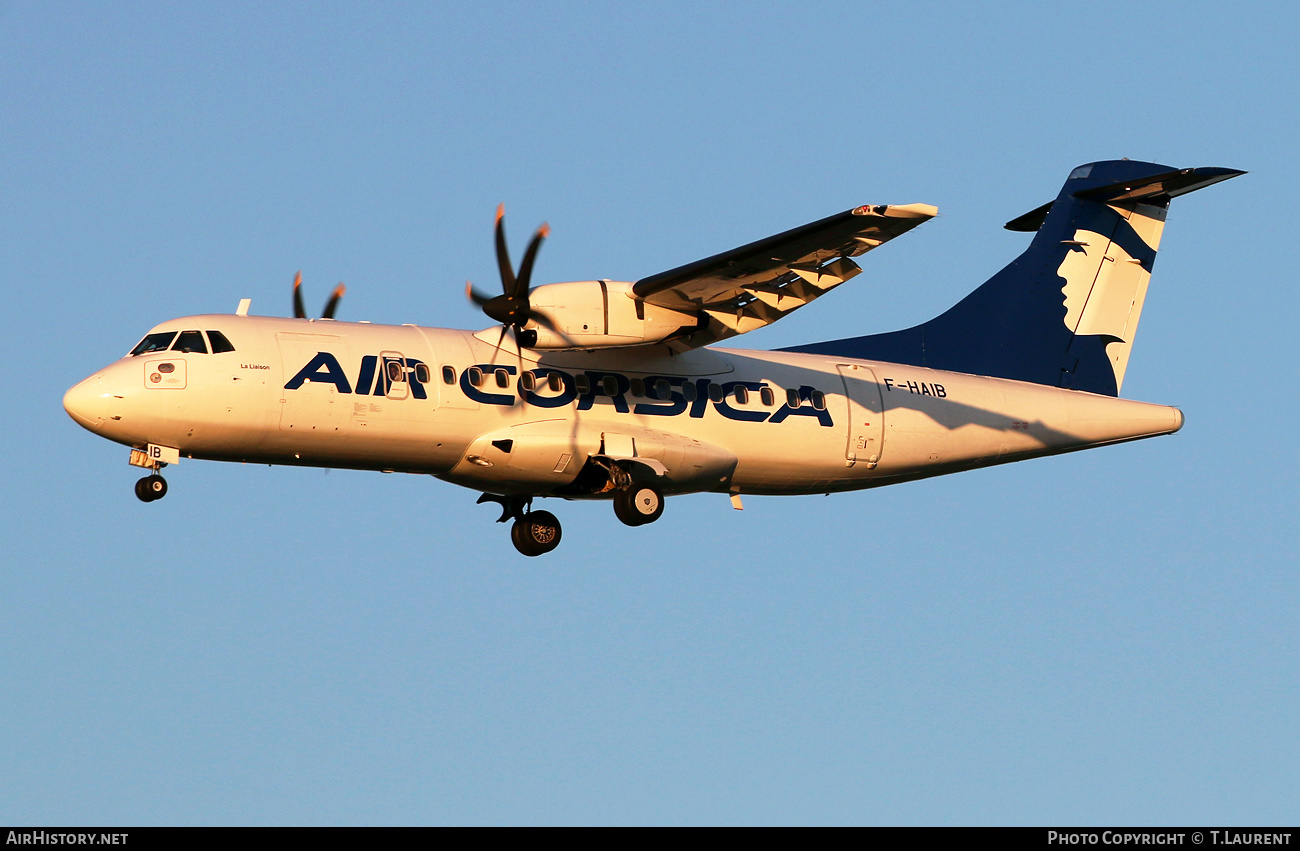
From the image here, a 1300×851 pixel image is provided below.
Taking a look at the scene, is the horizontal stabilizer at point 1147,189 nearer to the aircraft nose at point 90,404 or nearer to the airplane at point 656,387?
the airplane at point 656,387

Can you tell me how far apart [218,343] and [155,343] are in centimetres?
76

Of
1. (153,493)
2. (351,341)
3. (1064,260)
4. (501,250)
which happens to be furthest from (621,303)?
(1064,260)

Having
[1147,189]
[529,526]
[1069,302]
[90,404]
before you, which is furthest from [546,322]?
[1147,189]

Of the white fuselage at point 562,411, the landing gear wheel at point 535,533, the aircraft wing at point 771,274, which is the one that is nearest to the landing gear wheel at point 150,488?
the white fuselage at point 562,411

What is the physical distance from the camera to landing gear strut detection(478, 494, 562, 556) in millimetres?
21984

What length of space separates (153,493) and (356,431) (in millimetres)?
2470

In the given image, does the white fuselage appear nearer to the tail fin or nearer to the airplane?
the airplane

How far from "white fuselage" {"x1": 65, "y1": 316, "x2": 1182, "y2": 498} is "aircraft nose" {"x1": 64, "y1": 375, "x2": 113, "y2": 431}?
16 mm

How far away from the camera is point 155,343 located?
19.0 meters

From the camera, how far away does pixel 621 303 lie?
20.0m

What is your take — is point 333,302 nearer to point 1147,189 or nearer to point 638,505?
point 638,505

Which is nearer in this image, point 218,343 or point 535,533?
point 218,343

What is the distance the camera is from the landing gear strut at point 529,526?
21984mm
